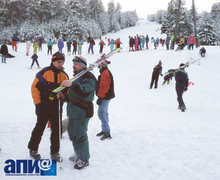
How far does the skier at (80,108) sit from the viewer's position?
2.85 metres

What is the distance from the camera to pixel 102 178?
2.82m

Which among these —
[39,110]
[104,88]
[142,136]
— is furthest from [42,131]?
[142,136]

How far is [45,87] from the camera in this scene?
116 inches

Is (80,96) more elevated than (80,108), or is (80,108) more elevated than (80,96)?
(80,96)

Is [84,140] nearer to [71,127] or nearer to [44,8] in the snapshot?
[71,127]

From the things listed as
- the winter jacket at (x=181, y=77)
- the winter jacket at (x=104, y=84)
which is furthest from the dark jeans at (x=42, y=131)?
the winter jacket at (x=181, y=77)

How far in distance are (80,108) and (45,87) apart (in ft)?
2.22

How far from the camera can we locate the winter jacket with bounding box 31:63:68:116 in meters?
2.91

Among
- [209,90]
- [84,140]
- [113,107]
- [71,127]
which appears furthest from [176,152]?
[209,90]

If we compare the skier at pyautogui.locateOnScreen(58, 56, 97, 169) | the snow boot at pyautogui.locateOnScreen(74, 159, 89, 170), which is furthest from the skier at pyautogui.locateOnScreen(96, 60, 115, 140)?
the snow boot at pyautogui.locateOnScreen(74, 159, 89, 170)

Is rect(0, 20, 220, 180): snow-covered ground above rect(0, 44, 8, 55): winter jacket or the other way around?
the other way around

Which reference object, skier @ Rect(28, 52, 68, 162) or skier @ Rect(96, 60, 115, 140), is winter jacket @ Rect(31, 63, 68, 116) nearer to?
skier @ Rect(28, 52, 68, 162)

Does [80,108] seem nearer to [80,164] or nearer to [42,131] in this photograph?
[42,131]

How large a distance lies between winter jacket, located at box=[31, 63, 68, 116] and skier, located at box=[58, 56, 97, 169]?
0.94ft
